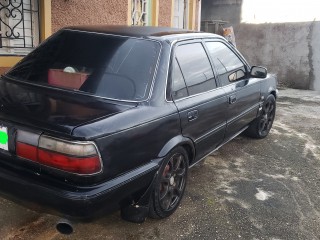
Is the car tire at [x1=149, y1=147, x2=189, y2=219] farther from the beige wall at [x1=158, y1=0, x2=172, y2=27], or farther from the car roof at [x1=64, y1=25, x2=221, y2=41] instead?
the beige wall at [x1=158, y1=0, x2=172, y2=27]

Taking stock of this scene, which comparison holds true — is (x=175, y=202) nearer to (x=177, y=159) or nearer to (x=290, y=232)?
(x=177, y=159)

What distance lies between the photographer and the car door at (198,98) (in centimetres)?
307

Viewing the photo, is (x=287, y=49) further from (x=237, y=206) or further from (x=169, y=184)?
(x=169, y=184)

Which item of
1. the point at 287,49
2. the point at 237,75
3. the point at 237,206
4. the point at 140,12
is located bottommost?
the point at 237,206

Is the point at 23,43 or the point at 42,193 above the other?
the point at 23,43

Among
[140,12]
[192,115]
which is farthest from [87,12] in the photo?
[192,115]

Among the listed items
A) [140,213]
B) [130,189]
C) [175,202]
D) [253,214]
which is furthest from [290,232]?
[130,189]

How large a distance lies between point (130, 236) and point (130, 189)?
58 centimetres

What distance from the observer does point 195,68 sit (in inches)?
133

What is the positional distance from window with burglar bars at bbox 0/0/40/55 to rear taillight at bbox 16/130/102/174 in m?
3.14

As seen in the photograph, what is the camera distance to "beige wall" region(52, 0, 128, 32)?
17.8 feet

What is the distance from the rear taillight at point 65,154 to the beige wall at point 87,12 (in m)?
3.55

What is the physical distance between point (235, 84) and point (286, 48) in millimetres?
7538

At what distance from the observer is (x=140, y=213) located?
2.72 m
